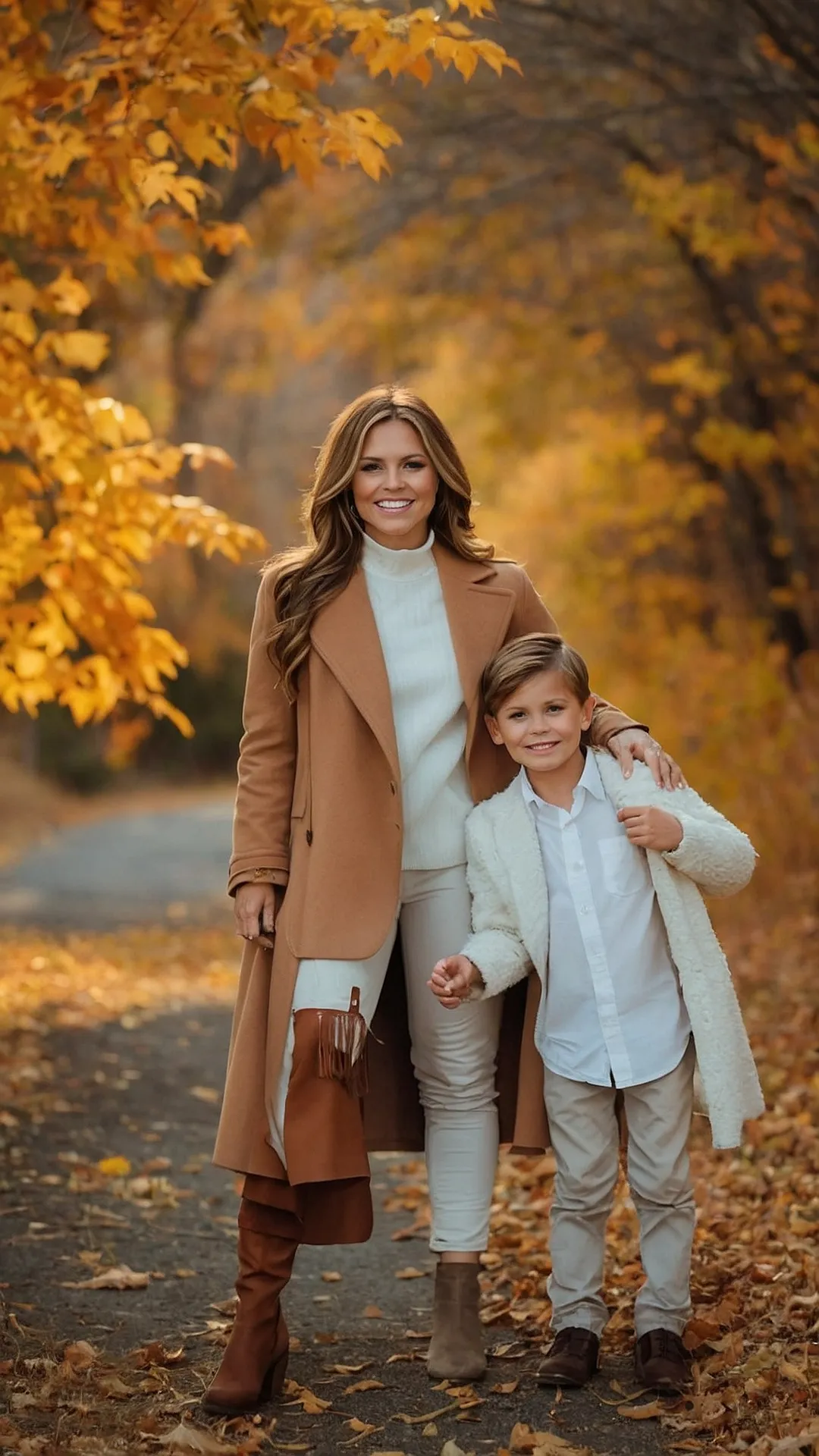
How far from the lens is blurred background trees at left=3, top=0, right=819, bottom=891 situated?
8.30m

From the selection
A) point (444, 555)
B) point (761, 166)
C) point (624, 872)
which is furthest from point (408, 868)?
point (761, 166)

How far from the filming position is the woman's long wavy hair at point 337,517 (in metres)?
3.62

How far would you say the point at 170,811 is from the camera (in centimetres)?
2455

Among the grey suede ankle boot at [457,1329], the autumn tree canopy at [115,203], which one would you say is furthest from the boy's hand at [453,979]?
the autumn tree canopy at [115,203]

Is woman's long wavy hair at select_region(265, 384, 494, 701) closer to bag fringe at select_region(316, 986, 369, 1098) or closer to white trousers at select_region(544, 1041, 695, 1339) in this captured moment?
bag fringe at select_region(316, 986, 369, 1098)

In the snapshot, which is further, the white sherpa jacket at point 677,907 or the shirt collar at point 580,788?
the shirt collar at point 580,788

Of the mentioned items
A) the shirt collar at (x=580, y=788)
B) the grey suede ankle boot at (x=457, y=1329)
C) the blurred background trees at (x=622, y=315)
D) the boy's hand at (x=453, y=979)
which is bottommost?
the grey suede ankle boot at (x=457, y=1329)

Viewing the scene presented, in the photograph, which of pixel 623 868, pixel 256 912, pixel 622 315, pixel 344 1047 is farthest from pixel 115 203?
pixel 622 315

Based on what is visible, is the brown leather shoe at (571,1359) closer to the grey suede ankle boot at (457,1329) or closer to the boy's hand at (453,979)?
the grey suede ankle boot at (457,1329)

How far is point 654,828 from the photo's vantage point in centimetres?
343

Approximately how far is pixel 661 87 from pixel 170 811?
17697mm

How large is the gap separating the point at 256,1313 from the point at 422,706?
1.35m

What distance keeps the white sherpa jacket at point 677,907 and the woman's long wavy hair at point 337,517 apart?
0.58m

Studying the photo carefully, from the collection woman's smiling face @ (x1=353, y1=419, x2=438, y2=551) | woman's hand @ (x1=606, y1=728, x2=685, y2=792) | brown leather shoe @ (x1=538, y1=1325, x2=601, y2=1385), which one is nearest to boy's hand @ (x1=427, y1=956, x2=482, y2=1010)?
woman's hand @ (x1=606, y1=728, x2=685, y2=792)
